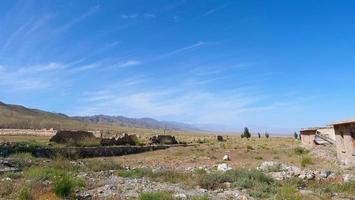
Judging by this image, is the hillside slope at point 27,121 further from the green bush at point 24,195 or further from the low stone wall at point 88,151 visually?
the green bush at point 24,195

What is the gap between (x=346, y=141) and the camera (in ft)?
87.9

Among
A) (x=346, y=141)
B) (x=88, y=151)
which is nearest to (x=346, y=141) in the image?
(x=346, y=141)

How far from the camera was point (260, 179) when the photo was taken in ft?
60.6

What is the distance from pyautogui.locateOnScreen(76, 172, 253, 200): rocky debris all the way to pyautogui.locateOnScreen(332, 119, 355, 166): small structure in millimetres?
12315

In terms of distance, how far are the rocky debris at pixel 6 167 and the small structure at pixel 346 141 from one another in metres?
18.7

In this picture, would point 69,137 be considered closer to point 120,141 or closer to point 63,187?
point 120,141

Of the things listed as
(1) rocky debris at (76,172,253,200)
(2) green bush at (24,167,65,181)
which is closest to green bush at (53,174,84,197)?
(1) rocky debris at (76,172,253,200)

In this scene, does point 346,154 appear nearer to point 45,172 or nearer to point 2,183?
point 45,172

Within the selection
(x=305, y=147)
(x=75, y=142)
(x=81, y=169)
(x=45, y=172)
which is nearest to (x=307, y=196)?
(x=45, y=172)

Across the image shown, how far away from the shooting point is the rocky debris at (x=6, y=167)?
2102 centimetres

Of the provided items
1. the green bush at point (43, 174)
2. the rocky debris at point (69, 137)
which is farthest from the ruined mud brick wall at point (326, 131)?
the green bush at point (43, 174)

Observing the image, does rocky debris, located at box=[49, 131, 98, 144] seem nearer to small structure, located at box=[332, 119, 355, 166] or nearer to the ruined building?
the ruined building

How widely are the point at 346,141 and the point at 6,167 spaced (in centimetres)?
1987

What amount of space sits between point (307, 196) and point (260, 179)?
3485 mm
